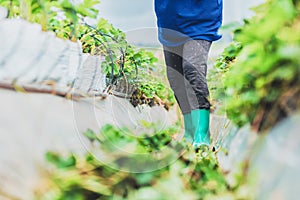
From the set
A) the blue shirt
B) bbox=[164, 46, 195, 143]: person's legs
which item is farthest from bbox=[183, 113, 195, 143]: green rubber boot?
the blue shirt

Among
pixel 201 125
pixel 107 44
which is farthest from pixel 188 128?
pixel 107 44

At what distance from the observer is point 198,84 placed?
2.06 metres

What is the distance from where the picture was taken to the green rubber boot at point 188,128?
6.50ft

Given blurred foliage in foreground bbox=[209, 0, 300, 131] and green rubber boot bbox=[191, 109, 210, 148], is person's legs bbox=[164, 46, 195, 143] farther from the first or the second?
blurred foliage in foreground bbox=[209, 0, 300, 131]

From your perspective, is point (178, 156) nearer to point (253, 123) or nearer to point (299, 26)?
point (253, 123)

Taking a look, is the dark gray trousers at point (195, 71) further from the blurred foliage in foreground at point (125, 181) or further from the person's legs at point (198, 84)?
the blurred foliage in foreground at point (125, 181)

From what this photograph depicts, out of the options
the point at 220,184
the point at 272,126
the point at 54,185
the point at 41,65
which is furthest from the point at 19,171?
the point at 272,126

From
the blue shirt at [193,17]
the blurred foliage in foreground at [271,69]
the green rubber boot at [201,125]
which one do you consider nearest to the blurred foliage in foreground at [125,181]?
the blurred foliage in foreground at [271,69]

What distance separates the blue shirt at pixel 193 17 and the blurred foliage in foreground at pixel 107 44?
1.34 ft

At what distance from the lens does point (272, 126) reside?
79 centimetres

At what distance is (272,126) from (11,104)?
0.66 m

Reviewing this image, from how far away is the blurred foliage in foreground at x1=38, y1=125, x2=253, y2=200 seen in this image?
81 cm

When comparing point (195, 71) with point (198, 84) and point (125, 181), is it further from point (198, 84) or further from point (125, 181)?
point (125, 181)

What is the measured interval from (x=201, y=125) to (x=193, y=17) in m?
0.66
